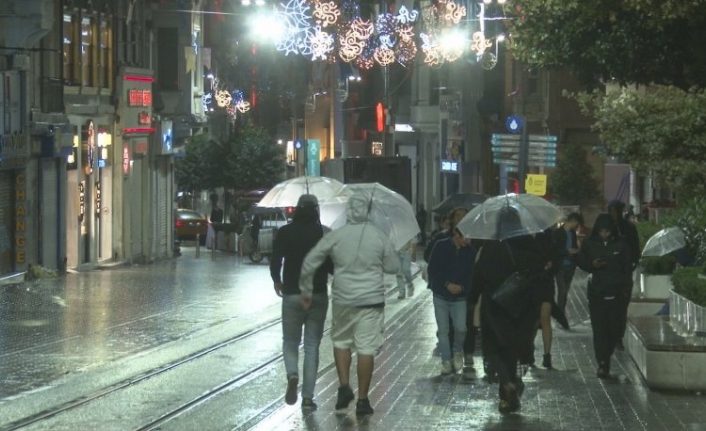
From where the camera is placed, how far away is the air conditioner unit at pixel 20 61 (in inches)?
1277

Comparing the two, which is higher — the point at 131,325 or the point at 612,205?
the point at 612,205

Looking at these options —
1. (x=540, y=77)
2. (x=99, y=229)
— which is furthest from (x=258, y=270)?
(x=540, y=77)

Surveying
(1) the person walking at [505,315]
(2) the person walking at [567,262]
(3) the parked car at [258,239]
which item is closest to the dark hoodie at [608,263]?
(1) the person walking at [505,315]

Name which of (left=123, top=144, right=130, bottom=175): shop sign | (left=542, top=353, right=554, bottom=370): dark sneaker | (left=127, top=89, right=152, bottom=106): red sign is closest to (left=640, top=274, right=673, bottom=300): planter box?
(left=542, top=353, right=554, bottom=370): dark sneaker

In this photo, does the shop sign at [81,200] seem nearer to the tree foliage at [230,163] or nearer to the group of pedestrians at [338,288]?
the group of pedestrians at [338,288]

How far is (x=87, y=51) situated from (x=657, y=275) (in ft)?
74.4

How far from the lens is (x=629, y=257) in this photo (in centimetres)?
1531

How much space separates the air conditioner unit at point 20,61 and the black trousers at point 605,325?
66.5 feet

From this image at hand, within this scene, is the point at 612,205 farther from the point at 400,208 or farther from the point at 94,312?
the point at 94,312

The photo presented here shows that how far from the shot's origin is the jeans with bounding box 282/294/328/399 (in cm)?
1290

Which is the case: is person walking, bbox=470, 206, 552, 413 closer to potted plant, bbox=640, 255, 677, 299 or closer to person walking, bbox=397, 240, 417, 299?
potted plant, bbox=640, 255, 677, 299

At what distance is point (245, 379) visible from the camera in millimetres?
15391

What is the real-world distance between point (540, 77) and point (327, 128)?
39066 millimetres

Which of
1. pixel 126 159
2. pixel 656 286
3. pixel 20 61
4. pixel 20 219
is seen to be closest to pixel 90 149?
pixel 126 159
